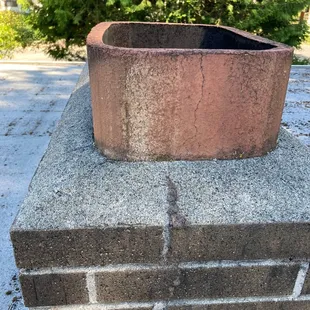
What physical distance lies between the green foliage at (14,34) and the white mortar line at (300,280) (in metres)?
6.70

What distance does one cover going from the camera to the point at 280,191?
1.00 m

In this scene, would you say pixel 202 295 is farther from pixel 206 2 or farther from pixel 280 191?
pixel 206 2

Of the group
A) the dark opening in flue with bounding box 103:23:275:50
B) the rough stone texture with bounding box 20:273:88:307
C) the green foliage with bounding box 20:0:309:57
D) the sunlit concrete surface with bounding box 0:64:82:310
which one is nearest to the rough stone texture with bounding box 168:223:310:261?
the rough stone texture with bounding box 20:273:88:307

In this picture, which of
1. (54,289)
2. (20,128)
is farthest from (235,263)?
(20,128)

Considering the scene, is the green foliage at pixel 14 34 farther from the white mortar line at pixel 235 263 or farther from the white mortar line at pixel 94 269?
the white mortar line at pixel 235 263

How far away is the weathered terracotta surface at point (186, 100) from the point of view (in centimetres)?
97

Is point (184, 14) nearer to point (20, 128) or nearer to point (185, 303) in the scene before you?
point (20, 128)

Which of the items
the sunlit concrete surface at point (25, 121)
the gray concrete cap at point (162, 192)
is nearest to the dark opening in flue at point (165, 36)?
the gray concrete cap at point (162, 192)

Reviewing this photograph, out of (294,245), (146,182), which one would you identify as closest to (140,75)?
(146,182)

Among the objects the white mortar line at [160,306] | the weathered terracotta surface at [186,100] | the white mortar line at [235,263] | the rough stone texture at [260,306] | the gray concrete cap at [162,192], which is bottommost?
the rough stone texture at [260,306]

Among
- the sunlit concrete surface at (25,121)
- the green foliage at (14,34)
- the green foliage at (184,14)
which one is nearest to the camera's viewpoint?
the sunlit concrete surface at (25,121)

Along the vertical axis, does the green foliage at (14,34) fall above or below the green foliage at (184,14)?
below

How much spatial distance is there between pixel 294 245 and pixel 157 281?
0.39 meters

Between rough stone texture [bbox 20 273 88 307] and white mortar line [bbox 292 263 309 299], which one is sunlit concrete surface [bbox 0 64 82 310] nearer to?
rough stone texture [bbox 20 273 88 307]
